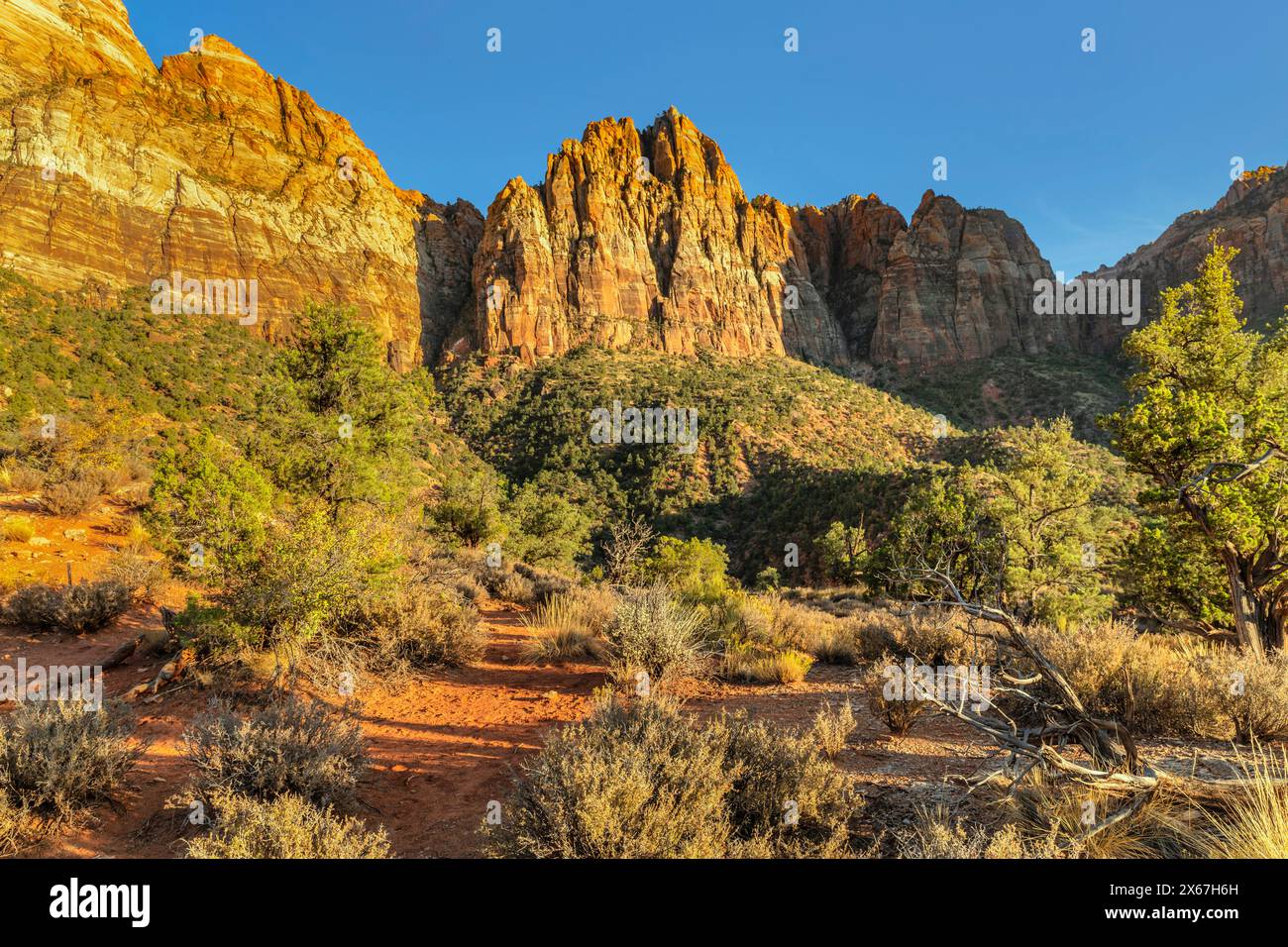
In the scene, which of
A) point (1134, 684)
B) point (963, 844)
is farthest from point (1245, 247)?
point (963, 844)

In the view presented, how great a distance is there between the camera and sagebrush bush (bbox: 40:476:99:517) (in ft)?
39.8

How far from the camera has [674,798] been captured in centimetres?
298

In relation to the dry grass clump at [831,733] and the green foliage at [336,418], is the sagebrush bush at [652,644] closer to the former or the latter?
the dry grass clump at [831,733]

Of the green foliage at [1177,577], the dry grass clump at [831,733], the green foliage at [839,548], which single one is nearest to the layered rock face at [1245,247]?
the green foliage at [839,548]

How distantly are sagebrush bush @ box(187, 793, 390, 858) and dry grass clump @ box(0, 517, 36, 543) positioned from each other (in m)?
12.3

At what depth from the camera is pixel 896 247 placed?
295 feet

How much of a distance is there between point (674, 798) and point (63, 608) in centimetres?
934

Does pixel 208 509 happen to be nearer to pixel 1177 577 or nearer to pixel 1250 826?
pixel 1250 826

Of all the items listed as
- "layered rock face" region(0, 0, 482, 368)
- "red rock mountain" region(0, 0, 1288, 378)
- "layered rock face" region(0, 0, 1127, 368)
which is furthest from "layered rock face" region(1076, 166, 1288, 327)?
"layered rock face" region(0, 0, 482, 368)

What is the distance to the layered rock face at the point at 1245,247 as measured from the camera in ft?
229

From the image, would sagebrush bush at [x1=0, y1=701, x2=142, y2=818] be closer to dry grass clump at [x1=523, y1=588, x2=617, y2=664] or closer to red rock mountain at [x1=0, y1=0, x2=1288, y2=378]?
dry grass clump at [x1=523, y1=588, x2=617, y2=664]

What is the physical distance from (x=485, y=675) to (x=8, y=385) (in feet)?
118
